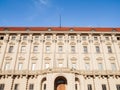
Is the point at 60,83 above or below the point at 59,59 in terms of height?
below

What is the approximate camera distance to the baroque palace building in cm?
2938

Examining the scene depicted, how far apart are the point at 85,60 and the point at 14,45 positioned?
1678 cm

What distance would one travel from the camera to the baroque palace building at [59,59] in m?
29.4

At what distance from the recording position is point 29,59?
1299 inches

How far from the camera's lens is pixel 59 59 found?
3303 cm

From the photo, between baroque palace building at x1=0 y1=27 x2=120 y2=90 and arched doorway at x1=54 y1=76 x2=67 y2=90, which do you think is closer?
arched doorway at x1=54 y1=76 x2=67 y2=90

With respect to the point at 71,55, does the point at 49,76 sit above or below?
below

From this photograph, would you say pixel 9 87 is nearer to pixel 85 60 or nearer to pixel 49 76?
pixel 49 76

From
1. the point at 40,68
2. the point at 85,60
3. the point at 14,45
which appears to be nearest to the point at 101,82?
the point at 85,60

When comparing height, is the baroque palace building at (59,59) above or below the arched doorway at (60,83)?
above

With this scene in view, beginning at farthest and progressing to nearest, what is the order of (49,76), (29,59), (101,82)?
1. (29,59)
2. (101,82)
3. (49,76)

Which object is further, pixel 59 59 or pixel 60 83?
pixel 59 59

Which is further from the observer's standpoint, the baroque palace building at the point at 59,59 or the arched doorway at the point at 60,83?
the baroque palace building at the point at 59,59

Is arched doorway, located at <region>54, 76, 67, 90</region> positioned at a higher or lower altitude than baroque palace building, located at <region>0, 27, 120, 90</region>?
lower
